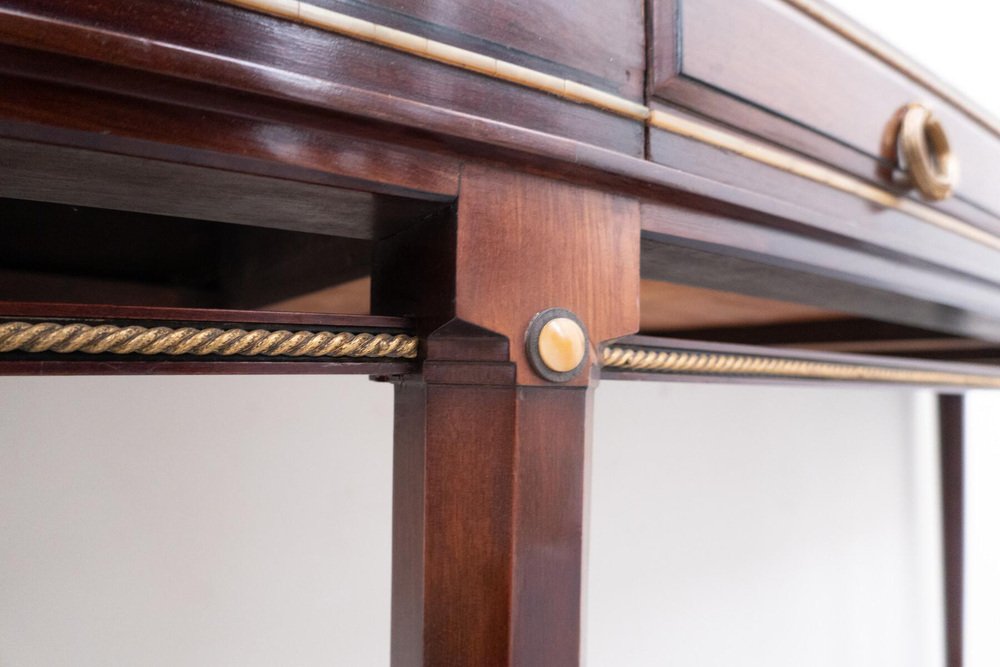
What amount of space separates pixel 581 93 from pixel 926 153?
26 centimetres

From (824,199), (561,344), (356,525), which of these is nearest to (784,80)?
(824,199)

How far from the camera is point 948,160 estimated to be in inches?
16.4

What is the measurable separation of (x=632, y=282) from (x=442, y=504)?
10 cm

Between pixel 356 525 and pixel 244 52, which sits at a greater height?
pixel 244 52

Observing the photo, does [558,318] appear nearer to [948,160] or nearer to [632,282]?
[632,282]

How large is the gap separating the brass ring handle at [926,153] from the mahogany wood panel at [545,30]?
205mm

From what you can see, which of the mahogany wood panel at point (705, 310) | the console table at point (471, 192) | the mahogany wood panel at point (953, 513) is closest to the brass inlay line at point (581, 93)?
the console table at point (471, 192)

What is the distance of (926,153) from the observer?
413 mm

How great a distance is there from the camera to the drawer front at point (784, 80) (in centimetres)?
30

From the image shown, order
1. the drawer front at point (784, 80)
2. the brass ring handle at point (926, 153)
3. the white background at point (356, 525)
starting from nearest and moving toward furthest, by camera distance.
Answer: the drawer front at point (784, 80) < the brass ring handle at point (926, 153) < the white background at point (356, 525)

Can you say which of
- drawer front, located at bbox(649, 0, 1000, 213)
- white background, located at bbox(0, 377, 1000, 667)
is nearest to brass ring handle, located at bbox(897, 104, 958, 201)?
drawer front, located at bbox(649, 0, 1000, 213)

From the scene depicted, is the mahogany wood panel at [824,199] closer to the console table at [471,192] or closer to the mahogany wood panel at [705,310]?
the console table at [471,192]

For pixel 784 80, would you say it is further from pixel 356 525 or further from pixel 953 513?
pixel 953 513

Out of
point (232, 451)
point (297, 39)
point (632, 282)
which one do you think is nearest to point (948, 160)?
point (632, 282)
